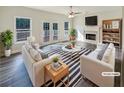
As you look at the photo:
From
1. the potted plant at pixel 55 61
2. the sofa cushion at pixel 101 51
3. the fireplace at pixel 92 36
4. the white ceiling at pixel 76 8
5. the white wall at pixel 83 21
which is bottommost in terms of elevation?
the potted plant at pixel 55 61

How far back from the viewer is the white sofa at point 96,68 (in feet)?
4.69

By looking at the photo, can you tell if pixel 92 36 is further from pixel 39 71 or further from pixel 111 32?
pixel 39 71

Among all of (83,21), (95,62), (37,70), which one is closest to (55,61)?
(37,70)

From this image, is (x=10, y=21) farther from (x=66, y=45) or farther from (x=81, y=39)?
(x=81, y=39)

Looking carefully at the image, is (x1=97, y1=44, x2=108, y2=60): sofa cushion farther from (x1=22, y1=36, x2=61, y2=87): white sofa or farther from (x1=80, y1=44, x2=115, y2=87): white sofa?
(x1=22, y1=36, x2=61, y2=87): white sofa

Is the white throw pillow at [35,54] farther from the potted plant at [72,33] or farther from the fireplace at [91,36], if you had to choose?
the fireplace at [91,36]

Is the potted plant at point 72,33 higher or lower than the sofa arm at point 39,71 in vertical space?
higher

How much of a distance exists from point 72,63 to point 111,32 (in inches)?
29.1

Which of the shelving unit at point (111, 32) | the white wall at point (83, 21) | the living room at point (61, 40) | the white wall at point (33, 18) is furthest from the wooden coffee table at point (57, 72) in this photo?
the shelving unit at point (111, 32)

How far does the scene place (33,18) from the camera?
5.15 feet

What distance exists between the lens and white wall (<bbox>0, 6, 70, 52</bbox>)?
4.67ft

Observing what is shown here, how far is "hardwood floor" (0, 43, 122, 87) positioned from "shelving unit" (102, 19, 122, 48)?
Result: 15 centimetres

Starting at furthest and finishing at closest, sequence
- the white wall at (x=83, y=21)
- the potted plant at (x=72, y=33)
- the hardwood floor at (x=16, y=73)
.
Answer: the potted plant at (x=72, y=33) < the white wall at (x=83, y=21) < the hardwood floor at (x=16, y=73)
